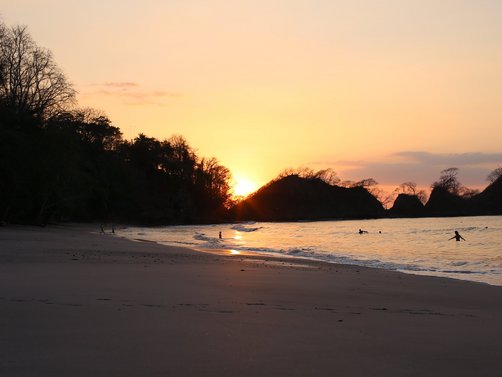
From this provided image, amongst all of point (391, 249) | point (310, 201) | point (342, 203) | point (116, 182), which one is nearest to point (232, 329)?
point (391, 249)

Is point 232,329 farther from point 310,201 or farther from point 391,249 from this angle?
point 310,201

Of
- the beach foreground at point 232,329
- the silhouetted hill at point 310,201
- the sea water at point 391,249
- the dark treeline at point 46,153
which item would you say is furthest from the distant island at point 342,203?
the beach foreground at point 232,329

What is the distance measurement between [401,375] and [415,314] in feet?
11.6

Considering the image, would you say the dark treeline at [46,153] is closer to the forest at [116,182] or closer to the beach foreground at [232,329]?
the forest at [116,182]

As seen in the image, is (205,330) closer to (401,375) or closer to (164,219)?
(401,375)

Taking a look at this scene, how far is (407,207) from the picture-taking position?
172375mm

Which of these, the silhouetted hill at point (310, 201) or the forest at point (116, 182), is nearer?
the forest at point (116, 182)

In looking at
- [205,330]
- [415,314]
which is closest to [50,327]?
[205,330]

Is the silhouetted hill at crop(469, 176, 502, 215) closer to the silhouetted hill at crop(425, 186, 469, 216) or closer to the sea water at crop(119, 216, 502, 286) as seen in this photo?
the silhouetted hill at crop(425, 186, 469, 216)

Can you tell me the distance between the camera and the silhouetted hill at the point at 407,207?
550 ft

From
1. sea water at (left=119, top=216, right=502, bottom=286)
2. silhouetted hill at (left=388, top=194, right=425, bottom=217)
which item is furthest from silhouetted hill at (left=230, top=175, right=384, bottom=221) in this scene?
sea water at (left=119, top=216, right=502, bottom=286)

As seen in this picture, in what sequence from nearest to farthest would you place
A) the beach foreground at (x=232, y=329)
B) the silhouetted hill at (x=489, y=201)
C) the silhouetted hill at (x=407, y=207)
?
1. the beach foreground at (x=232, y=329)
2. the silhouetted hill at (x=489, y=201)
3. the silhouetted hill at (x=407, y=207)

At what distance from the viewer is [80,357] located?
14.7ft

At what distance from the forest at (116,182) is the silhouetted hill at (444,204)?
310mm
